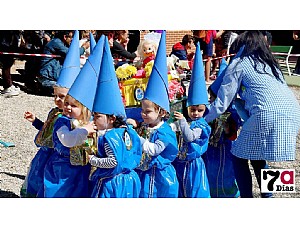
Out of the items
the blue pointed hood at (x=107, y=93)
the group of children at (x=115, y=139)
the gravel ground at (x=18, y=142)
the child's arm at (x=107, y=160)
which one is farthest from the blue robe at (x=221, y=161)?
the child's arm at (x=107, y=160)

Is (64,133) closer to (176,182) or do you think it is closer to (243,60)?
(176,182)

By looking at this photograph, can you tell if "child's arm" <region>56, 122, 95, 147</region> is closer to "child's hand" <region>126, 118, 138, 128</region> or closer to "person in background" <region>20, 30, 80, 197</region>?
"person in background" <region>20, 30, 80, 197</region>

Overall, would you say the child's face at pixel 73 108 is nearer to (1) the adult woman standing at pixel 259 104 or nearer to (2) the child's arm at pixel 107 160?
(2) the child's arm at pixel 107 160

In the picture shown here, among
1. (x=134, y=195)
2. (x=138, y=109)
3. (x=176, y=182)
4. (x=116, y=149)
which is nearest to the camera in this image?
(x=116, y=149)

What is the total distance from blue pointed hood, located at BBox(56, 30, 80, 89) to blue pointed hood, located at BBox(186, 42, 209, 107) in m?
0.86

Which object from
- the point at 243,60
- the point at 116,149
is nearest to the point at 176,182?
the point at 116,149

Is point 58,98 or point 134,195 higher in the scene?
point 58,98

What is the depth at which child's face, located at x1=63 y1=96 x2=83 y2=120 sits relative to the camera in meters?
A: 3.97

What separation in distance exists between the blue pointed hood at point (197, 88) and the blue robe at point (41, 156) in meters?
0.99

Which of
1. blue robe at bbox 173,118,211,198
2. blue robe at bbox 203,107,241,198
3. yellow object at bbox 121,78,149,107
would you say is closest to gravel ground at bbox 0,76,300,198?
blue robe at bbox 203,107,241,198

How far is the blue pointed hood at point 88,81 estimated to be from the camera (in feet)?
12.8

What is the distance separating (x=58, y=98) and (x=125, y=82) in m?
0.67

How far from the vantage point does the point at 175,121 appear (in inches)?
174

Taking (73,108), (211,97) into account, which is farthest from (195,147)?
(73,108)
